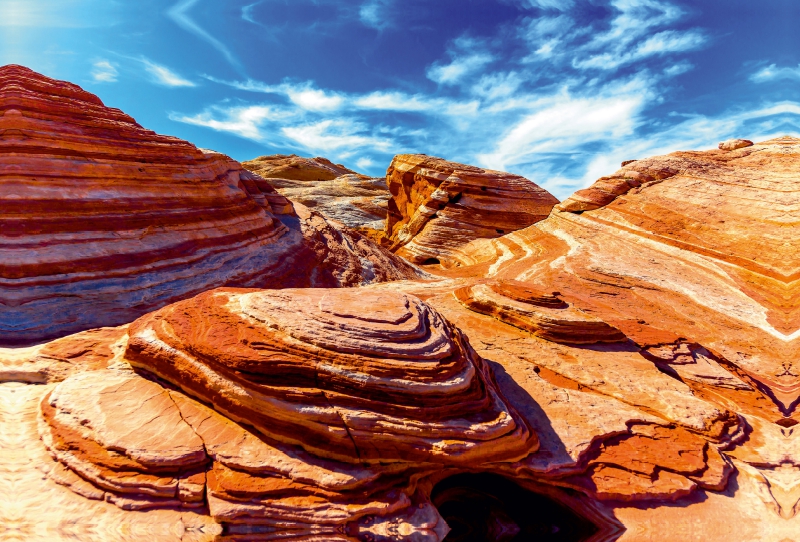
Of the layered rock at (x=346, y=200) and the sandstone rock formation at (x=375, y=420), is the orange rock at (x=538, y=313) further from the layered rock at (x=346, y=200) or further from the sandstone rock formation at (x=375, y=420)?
the layered rock at (x=346, y=200)

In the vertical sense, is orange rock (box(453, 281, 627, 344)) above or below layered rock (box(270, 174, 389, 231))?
below

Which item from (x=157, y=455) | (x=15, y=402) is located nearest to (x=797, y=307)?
(x=157, y=455)

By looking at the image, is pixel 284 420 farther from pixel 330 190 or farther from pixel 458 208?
pixel 330 190

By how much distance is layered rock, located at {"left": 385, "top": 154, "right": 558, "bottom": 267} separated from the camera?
24516 millimetres

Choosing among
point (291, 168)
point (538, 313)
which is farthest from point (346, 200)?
point (538, 313)

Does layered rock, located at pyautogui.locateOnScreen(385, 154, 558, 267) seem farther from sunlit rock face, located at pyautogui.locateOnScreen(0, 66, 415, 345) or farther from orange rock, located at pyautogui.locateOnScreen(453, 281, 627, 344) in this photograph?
orange rock, located at pyautogui.locateOnScreen(453, 281, 627, 344)

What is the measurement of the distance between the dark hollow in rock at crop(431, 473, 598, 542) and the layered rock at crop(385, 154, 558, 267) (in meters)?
17.1

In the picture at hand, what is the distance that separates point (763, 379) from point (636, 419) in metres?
5.02

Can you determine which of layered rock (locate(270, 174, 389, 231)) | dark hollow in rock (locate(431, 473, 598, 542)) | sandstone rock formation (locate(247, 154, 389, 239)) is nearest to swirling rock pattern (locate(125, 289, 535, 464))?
dark hollow in rock (locate(431, 473, 598, 542))

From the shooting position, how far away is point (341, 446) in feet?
15.6

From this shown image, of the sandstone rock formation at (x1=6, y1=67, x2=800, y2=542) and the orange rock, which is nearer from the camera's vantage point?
the sandstone rock formation at (x1=6, y1=67, x2=800, y2=542)

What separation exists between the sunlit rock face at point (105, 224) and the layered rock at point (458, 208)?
12.3 metres

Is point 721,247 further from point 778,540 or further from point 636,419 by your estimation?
point 778,540

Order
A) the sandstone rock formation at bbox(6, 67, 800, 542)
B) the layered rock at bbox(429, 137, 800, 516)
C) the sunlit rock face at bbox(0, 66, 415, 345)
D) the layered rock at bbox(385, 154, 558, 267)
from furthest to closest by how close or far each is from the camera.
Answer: the layered rock at bbox(385, 154, 558, 267) < the sunlit rock face at bbox(0, 66, 415, 345) < the layered rock at bbox(429, 137, 800, 516) < the sandstone rock formation at bbox(6, 67, 800, 542)
